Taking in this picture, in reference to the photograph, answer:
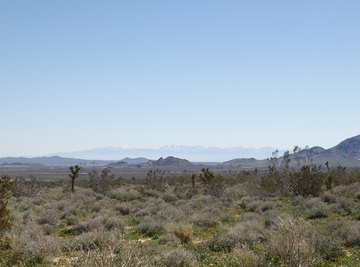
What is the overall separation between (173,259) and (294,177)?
1015 inches

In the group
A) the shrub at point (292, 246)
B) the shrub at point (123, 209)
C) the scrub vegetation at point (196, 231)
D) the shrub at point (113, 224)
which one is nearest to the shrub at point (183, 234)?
the scrub vegetation at point (196, 231)

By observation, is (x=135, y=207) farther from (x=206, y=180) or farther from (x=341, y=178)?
(x=341, y=178)

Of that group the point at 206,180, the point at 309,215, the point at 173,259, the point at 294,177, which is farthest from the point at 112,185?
the point at 173,259

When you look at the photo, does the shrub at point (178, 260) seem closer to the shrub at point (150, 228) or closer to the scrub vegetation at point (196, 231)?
the scrub vegetation at point (196, 231)

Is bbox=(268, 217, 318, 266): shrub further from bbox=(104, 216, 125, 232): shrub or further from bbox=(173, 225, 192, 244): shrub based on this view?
bbox=(104, 216, 125, 232): shrub

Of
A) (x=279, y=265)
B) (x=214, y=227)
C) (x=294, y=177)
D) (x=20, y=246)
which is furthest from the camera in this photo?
(x=294, y=177)

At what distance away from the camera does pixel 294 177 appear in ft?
120

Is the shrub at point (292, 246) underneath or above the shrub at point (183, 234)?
above

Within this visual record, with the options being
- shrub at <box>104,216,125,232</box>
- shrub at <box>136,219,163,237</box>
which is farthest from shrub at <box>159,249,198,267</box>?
shrub at <box>104,216,125,232</box>

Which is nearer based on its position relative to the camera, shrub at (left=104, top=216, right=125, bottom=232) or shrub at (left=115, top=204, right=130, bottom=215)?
shrub at (left=104, top=216, right=125, bottom=232)

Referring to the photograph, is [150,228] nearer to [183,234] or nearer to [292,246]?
[183,234]

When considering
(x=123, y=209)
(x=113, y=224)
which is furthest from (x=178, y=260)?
(x=123, y=209)

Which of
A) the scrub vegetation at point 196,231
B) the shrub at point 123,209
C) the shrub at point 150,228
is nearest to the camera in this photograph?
the scrub vegetation at point 196,231

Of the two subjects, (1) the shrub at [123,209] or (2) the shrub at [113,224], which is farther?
(1) the shrub at [123,209]
